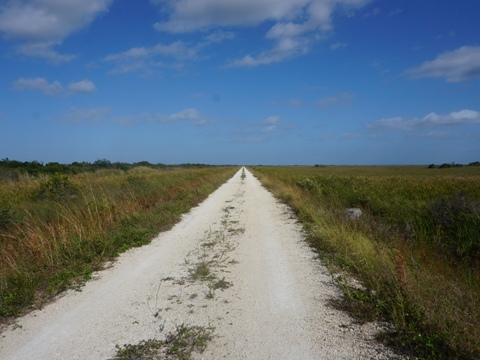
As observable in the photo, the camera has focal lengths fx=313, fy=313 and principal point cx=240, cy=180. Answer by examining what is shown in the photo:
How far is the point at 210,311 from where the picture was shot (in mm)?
4211

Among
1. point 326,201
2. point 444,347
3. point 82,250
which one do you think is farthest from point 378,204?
point 82,250

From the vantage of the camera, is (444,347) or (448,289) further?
(448,289)

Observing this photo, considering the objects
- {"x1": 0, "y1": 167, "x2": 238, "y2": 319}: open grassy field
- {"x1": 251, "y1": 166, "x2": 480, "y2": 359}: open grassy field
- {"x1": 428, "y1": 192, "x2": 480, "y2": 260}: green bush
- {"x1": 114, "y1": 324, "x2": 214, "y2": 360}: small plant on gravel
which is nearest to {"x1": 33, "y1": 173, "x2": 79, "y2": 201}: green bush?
{"x1": 0, "y1": 167, "x2": 238, "y2": 319}: open grassy field

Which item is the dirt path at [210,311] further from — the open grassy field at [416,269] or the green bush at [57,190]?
the green bush at [57,190]

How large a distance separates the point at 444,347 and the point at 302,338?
1401 millimetres

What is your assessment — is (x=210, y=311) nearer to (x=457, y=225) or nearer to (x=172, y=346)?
(x=172, y=346)

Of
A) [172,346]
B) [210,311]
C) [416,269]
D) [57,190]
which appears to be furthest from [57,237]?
[416,269]

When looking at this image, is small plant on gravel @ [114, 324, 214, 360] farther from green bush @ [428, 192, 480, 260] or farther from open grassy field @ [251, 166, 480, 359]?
green bush @ [428, 192, 480, 260]

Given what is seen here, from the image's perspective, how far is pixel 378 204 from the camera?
466 inches

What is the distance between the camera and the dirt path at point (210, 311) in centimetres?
337

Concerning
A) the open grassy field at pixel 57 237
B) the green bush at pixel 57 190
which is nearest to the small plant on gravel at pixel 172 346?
the open grassy field at pixel 57 237

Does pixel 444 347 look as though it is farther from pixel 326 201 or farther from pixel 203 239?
pixel 326 201

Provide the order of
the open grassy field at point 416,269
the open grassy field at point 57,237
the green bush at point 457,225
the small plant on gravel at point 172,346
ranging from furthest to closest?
1. the green bush at point 457,225
2. the open grassy field at point 57,237
3. the open grassy field at point 416,269
4. the small plant on gravel at point 172,346

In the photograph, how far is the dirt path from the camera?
11.1ft
